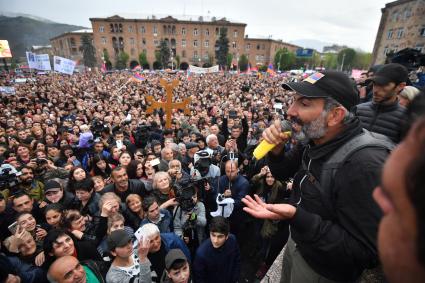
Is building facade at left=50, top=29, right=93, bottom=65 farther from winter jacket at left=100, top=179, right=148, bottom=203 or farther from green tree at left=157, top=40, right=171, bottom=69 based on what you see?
winter jacket at left=100, top=179, right=148, bottom=203

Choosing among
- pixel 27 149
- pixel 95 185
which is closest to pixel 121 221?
pixel 95 185

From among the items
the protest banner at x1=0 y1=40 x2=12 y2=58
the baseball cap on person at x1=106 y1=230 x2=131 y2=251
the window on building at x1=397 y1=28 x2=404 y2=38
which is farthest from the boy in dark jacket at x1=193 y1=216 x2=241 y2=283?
the protest banner at x1=0 y1=40 x2=12 y2=58

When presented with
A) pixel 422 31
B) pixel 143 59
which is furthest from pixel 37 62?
pixel 143 59

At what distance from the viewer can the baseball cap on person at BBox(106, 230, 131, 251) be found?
2.60 meters

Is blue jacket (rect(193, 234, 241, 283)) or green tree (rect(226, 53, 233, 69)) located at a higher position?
green tree (rect(226, 53, 233, 69))

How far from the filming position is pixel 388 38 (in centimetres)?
3600

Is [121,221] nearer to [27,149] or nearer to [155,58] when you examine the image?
[27,149]

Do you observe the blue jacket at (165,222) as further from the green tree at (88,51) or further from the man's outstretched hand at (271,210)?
the green tree at (88,51)

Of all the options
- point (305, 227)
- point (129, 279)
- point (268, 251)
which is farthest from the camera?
point (268, 251)

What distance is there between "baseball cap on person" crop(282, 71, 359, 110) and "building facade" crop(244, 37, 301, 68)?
77.5 meters

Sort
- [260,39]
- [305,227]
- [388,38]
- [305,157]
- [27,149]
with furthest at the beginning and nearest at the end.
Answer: [260,39] < [388,38] < [27,149] < [305,157] < [305,227]

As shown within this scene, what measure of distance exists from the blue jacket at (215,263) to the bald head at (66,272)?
1350 mm

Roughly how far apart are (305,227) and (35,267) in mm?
3178

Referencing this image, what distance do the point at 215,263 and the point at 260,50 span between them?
78.9 m
